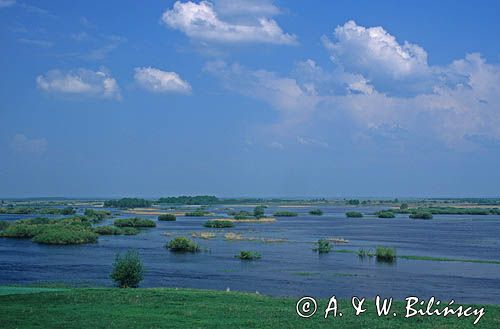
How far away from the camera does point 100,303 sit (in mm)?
24469

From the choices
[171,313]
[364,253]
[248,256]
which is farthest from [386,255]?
[171,313]

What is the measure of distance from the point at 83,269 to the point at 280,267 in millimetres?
15983

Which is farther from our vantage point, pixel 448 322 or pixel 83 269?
pixel 83 269

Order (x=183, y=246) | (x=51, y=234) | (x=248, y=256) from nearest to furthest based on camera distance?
(x=248, y=256) → (x=183, y=246) → (x=51, y=234)

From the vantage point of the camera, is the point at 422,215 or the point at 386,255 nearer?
the point at 386,255

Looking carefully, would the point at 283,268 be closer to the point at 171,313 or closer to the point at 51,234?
the point at 171,313

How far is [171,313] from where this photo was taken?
22.7 m

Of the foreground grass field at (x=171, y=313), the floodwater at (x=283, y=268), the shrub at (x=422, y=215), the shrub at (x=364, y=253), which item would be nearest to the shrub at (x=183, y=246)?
the floodwater at (x=283, y=268)

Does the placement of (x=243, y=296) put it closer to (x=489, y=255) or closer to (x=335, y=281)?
(x=335, y=281)

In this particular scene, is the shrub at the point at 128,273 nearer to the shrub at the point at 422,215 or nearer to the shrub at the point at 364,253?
the shrub at the point at 364,253

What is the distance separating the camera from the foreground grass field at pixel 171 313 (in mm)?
20609

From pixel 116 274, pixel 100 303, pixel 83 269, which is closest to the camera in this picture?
pixel 100 303

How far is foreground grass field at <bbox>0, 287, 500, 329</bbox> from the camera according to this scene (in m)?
20.6

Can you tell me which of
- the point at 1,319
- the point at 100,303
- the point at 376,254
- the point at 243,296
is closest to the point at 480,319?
the point at 243,296
